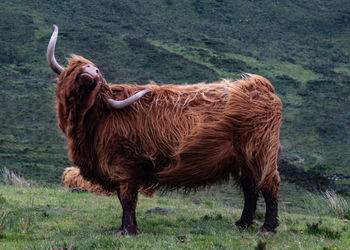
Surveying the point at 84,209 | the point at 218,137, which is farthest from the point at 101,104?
the point at 84,209

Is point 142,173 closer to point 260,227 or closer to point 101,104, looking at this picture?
point 101,104

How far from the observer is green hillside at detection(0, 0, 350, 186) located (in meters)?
25.8

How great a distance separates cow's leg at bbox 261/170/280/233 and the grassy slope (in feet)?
0.48

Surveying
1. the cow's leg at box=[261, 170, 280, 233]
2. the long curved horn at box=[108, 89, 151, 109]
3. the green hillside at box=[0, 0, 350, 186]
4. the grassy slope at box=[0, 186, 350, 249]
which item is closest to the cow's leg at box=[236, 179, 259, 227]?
the grassy slope at box=[0, 186, 350, 249]

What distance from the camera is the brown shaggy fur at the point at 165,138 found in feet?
20.9

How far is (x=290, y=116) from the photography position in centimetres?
3166

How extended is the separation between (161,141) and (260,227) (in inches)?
71.8

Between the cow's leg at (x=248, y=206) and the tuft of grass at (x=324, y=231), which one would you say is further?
the cow's leg at (x=248, y=206)

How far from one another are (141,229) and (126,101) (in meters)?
1.71

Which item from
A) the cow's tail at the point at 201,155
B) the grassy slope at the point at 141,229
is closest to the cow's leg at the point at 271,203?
the grassy slope at the point at 141,229

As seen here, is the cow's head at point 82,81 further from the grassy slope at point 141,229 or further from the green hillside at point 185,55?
the green hillside at point 185,55

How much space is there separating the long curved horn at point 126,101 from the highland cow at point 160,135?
0.01m

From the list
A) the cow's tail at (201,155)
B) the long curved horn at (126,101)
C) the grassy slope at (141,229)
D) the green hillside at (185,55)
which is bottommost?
the green hillside at (185,55)

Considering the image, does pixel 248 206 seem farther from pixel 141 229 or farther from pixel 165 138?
pixel 165 138
